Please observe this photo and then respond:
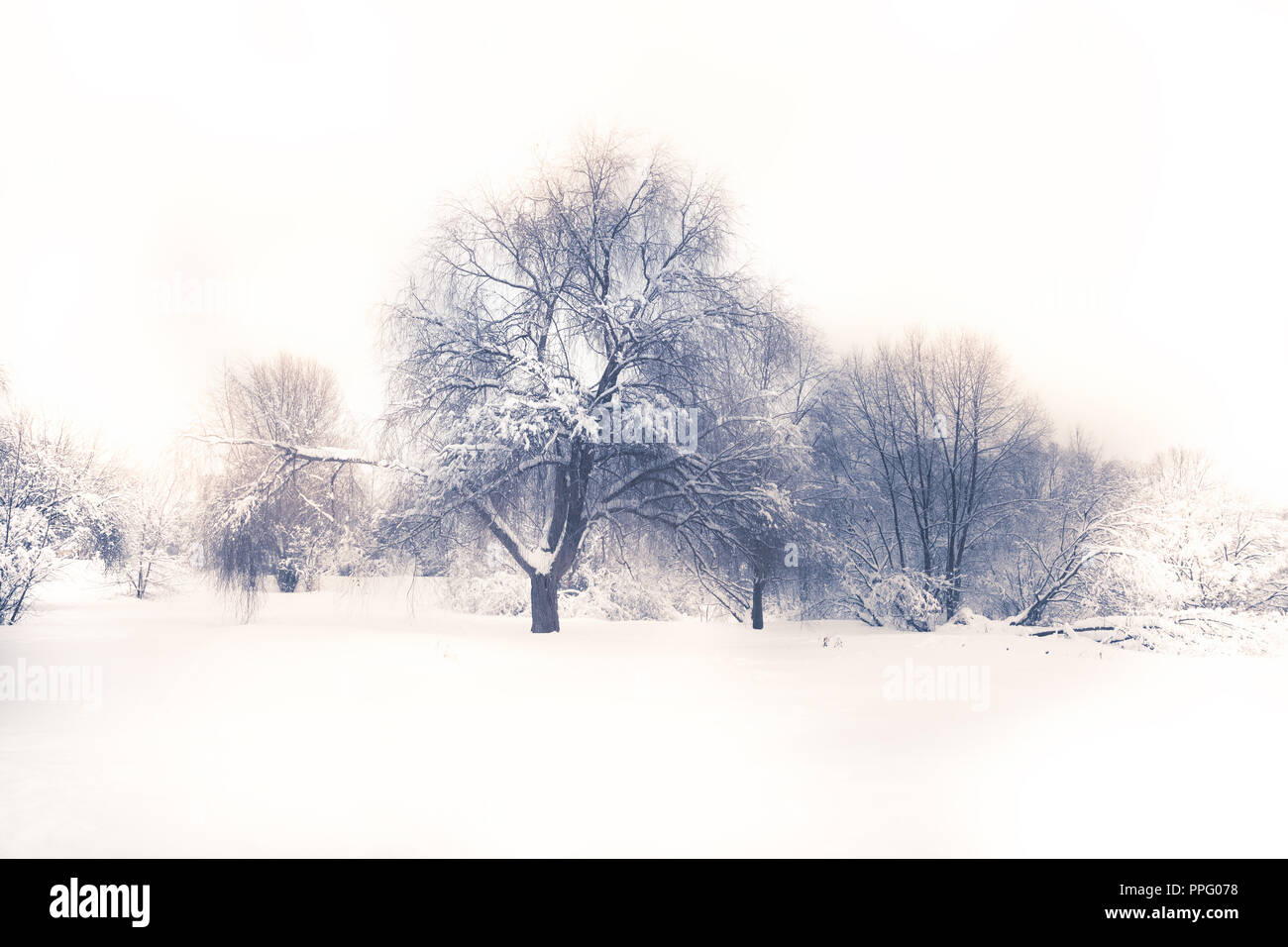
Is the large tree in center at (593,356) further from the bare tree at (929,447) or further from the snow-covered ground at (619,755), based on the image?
the bare tree at (929,447)

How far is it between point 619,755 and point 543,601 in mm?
7368

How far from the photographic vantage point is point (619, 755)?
6.00 meters

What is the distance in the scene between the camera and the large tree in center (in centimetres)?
1200

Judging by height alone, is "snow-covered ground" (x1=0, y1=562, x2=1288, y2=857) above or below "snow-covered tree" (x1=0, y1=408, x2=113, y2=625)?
below

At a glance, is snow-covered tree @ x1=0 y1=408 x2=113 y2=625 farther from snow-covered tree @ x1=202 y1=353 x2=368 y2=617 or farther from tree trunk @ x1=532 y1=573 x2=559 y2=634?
tree trunk @ x1=532 y1=573 x2=559 y2=634

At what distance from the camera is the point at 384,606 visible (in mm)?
20562

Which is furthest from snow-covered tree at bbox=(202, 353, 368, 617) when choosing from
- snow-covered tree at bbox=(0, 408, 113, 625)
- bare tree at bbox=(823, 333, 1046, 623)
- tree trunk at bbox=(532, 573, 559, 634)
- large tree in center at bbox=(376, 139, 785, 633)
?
bare tree at bbox=(823, 333, 1046, 623)

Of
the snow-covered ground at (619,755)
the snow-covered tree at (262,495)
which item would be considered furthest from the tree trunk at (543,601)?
the snow-covered tree at (262,495)

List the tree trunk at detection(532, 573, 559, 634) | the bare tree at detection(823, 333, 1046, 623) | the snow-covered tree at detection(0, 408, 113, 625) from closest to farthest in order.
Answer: the tree trunk at detection(532, 573, 559, 634) < the snow-covered tree at detection(0, 408, 113, 625) < the bare tree at detection(823, 333, 1046, 623)

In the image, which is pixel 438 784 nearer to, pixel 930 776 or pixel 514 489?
pixel 930 776

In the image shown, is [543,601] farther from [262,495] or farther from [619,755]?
[619,755]

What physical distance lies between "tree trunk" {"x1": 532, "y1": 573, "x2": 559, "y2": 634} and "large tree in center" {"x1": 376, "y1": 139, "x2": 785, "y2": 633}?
29 millimetres

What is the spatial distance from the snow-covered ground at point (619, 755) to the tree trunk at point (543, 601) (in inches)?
94.3

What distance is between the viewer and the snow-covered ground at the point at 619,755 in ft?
15.4
